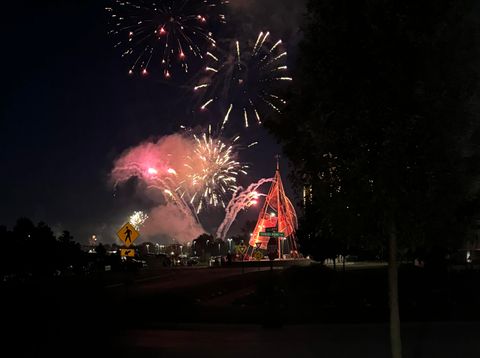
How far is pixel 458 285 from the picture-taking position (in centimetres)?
2666

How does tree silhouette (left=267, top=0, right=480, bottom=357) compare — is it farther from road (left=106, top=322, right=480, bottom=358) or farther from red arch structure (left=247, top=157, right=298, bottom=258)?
red arch structure (left=247, top=157, right=298, bottom=258)

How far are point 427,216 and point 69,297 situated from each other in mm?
31244

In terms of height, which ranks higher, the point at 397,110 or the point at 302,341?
the point at 397,110

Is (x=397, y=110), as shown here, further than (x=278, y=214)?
No

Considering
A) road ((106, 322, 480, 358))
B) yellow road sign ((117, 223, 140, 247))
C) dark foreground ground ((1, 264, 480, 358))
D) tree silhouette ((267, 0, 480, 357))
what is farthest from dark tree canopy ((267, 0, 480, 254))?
yellow road sign ((117, 223, 140, 247))

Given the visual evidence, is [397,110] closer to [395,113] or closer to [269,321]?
[395,113]

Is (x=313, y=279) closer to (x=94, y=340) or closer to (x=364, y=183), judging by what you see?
(x=94, y=340)

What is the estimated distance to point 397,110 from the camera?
323 inches

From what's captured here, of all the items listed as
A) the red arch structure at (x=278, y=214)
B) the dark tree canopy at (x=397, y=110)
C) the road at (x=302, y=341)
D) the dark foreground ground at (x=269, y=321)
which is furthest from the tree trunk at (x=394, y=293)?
the red arch structure at (x=278, y=214)

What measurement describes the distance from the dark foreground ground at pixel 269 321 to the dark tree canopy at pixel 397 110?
17.0 feet

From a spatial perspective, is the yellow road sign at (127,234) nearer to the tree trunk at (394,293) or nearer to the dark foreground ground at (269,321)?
the dark foreground ground at (269,321)

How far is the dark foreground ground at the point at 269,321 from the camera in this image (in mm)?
14008

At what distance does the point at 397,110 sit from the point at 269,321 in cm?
1079

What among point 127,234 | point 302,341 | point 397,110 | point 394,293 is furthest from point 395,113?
point 127,234
